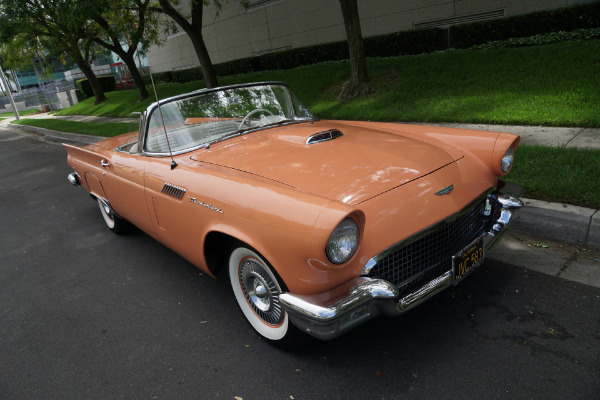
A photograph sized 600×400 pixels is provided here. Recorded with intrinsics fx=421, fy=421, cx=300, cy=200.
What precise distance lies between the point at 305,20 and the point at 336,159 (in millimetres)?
14306

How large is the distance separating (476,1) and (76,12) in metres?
9.66

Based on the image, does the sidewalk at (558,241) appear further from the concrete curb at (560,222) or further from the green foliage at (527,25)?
the green foliage at (527,25)

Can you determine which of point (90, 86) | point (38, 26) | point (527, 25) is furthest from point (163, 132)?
point (90, 86)

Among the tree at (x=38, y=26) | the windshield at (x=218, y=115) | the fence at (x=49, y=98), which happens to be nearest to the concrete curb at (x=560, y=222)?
the windshield at (x=218, y=115)

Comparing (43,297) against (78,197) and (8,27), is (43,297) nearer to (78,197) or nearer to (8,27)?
(78,197)

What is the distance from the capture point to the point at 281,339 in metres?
2.47

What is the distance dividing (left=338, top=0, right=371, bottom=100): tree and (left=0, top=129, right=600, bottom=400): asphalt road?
6502 mm

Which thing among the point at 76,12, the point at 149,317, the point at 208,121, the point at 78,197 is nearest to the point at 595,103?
the point at 208,121

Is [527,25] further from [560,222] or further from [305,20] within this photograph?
[305,20]

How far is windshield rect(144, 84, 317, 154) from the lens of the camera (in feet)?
10.9

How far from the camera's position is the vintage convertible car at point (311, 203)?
203 centimetres

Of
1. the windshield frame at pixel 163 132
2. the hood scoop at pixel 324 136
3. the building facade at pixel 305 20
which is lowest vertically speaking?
the hood scoop at pixel 324 136

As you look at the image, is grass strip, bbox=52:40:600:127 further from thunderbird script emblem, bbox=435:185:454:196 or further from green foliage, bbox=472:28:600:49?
thunderbird script emblem, bbox=435:185:454:196

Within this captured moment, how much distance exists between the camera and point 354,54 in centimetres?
875
